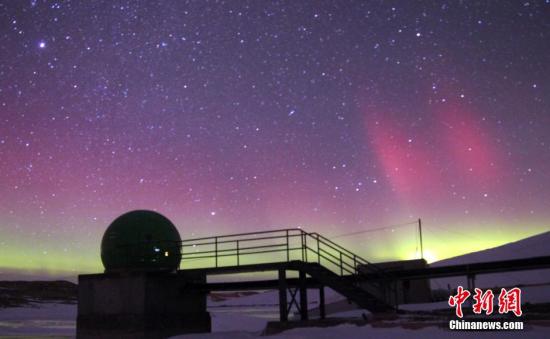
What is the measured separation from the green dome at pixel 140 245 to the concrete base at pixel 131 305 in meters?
1.05

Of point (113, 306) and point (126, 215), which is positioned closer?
point (113, 306)

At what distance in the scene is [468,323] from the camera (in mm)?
13516

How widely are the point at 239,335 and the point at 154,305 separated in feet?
11.8

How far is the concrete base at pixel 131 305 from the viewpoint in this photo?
20547mm

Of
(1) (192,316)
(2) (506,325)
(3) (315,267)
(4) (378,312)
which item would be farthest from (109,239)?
(2) (506,325)

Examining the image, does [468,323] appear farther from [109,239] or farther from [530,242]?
[530,242]

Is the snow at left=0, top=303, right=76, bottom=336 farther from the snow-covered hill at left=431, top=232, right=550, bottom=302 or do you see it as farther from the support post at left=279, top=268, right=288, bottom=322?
the snow-covered hill at left=431, top=232, right=550, bottom=302

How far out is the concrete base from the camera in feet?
67.4

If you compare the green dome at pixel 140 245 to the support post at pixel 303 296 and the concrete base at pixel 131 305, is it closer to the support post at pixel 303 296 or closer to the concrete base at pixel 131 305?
the concrete base at pixel 131 305

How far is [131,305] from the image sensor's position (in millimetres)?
20703

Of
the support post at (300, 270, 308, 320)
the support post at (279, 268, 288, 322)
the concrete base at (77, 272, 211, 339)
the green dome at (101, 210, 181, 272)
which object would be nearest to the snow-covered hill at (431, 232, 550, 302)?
the support post at (300, 270, 308, 320)

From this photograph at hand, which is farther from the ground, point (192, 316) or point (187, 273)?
point (187, 273)

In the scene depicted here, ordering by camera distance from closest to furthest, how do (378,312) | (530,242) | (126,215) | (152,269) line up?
(378,312) < (152,269) < (126,215) < (530,242)

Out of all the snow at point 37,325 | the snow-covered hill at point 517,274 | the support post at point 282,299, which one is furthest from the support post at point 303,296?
the snow-covered hill at point 517,274
